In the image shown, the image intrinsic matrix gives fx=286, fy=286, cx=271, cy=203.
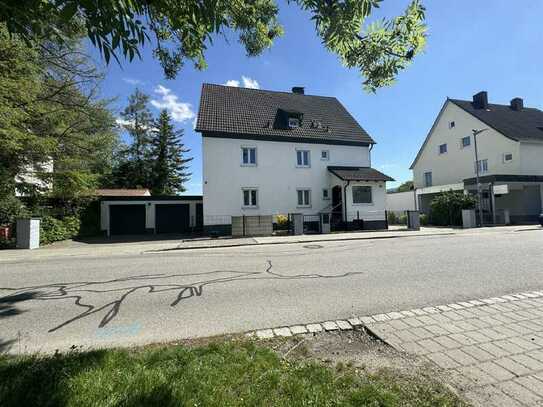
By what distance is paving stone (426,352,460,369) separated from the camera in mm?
2861

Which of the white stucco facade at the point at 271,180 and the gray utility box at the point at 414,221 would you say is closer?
the white stucco facade at the point at 271,180

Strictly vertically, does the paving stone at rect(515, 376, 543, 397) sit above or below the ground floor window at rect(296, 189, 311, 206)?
below

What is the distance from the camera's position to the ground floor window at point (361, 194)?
21.0 meters

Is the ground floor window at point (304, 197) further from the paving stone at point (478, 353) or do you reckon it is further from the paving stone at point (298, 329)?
the paving stone at point (478, 353)

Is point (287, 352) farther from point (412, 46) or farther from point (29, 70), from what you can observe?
point (29, 70)

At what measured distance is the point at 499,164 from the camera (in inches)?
1068

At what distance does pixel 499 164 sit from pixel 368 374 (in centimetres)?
3246

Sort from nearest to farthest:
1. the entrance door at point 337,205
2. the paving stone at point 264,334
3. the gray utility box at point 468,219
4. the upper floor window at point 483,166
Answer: the paving stone at point 264,334 → the gray utility box at point 468,219 → the entrance door at point 337,205 → the upper floor window at point 483,166

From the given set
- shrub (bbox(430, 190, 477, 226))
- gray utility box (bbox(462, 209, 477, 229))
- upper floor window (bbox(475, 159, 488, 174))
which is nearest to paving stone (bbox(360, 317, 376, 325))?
gray utility box (bbox(462, 209, 477, 229))

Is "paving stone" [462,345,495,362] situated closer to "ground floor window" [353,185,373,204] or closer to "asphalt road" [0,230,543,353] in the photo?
"asphalt road" [0,230,543,353]

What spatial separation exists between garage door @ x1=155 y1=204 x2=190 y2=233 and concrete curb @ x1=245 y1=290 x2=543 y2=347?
20.2 metres

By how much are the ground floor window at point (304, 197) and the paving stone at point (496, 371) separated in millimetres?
18873

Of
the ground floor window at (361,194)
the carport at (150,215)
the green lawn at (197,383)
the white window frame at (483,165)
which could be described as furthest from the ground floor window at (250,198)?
the white window frame at (483,165)

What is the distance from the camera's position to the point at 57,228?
16.9m
